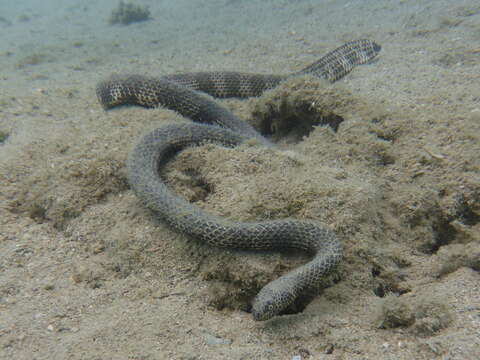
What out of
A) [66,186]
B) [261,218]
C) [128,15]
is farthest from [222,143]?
[128,15]

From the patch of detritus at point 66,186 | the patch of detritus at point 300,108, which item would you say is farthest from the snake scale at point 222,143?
the patch of detritus at point 300,108

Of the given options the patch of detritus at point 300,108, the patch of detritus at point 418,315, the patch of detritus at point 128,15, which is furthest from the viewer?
the patch of detritus at point 128,15

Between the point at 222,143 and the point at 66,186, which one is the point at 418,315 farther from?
the point at 66,186

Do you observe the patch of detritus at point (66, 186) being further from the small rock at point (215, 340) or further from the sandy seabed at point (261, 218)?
the small rock at point (215, 340)

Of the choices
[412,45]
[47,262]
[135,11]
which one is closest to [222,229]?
[47,262]

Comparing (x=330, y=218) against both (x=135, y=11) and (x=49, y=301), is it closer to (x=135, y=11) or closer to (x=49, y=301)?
(x=49, y=301)

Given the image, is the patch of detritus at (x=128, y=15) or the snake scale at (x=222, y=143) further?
the patch of detritus at (x=128, y=15)
